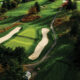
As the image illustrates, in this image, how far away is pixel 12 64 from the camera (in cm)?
3953

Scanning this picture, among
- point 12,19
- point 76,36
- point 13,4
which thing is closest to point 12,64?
point 76,36

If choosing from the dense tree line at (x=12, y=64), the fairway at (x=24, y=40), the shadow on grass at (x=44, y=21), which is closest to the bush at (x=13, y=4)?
the shadow on grass at (x=44, y=21)

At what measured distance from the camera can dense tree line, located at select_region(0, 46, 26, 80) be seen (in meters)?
38.8

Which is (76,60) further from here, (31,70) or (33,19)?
(33,19)

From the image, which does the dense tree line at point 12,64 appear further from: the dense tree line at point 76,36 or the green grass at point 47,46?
the dense tree line at point 76,36

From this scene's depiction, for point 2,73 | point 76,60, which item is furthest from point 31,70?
point 76,60

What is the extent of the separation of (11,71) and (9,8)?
86.6m

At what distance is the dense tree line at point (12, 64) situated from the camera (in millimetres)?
38844

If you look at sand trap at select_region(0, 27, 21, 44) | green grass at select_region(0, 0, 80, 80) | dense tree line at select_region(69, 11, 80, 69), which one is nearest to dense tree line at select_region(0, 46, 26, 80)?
green grass at select_region(0, 0, 80, 80)

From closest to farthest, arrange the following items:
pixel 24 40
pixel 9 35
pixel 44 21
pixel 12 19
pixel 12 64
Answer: pixel 12 64, pixel 24 40, pixel 9 35, pixel 44 21, pixel 12 19

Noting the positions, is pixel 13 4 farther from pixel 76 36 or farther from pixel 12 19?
pixel 76 36

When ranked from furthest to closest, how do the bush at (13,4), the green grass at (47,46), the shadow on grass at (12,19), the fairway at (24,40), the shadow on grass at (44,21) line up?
1. the bush at (13,4)
2. the shadow on grass at (12,19)
3. the shadow on grass at (44,21)
4. the fairway at (24,40)
5. the green grass at (47,46)

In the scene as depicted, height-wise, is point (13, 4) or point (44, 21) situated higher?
point (13, 4)

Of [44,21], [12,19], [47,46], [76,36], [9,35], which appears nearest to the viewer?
[76,36]
